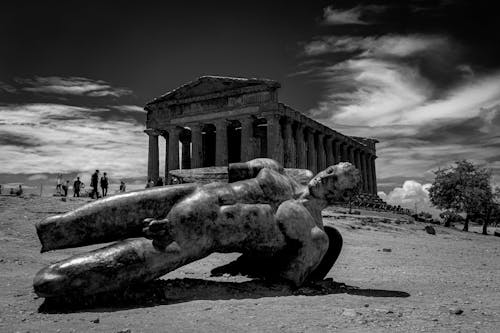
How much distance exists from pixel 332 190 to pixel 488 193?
3691cm

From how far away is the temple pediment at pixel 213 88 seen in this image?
30875 millimetres

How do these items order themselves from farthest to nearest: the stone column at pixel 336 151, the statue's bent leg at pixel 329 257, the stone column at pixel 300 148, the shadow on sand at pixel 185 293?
the stone column at pixel 336 151, the stone column at pixel 300 148, the statue's bent leg at pixel 329 257, the shadow on sand at pixel 185 293

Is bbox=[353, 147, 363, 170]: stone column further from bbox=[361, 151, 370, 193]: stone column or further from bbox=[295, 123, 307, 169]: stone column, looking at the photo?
bbox=[295, 123, 307, 169]: stone column

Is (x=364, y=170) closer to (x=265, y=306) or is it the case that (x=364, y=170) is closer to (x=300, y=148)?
(x=300, y=148)

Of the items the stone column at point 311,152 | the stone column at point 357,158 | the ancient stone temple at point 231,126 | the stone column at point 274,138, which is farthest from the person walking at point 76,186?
the stone column at point 357,158

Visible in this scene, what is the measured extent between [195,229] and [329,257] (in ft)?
7.75

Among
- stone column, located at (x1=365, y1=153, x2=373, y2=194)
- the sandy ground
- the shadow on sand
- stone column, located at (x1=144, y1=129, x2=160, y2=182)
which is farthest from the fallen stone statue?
stone column, located at (x1=365, y1=153, x2=373, y2=194)

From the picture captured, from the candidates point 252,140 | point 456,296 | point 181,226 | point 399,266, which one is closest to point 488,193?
point 252,140

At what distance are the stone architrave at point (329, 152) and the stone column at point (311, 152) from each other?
351cm

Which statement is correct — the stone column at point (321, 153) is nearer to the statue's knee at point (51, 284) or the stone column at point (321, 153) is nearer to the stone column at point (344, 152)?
the stone column at point (344, 152)

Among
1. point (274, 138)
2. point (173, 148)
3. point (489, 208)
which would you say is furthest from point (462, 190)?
point (173, 148)

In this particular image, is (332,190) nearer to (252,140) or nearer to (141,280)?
(141,280)

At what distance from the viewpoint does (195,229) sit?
4719 millimetres

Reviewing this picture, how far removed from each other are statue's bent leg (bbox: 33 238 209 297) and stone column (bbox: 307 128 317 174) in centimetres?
3238
